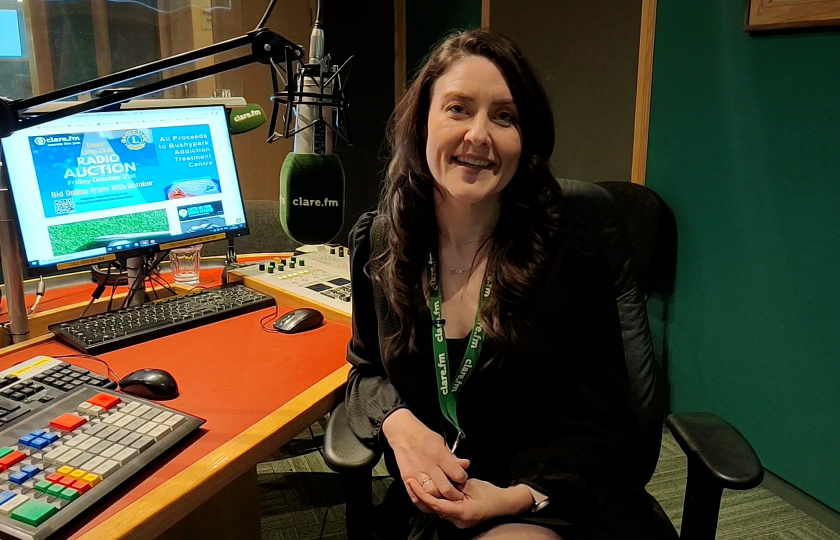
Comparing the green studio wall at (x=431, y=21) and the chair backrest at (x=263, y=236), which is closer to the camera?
the chair backrest at (x=263, y=236)

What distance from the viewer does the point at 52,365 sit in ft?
3.78

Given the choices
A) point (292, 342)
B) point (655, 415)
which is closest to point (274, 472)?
point (292, 342)

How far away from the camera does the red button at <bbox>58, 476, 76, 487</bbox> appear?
32.4 inches

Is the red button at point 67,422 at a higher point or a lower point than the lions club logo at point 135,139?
lower

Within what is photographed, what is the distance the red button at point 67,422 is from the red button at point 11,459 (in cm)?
7

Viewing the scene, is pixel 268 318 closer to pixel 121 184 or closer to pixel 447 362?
pixel 121 184

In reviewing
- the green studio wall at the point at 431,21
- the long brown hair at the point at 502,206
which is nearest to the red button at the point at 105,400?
the long brown hair at the point at 502,206

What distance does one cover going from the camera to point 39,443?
2.94 feet

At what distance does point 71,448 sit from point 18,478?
0.26 ft

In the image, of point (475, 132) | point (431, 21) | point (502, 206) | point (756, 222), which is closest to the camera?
point (475, 132)

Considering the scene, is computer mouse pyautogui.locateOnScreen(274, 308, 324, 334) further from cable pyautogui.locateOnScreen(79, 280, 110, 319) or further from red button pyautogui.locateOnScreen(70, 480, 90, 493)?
red button pyautogui.locateOnScreen(70, 480, 90, 493)

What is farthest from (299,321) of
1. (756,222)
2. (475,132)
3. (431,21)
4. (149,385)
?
(431,21)

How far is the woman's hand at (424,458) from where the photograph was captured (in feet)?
3.52

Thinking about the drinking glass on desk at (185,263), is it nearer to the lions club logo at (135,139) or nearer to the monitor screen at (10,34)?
the lions club logo at (135,139)
